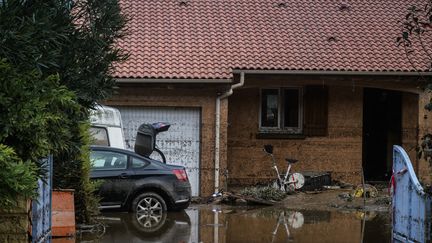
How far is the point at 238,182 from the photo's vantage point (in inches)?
801

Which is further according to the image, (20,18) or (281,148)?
(281,148)

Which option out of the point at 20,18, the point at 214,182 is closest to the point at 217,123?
the point at 214,182

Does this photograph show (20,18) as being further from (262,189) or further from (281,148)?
(281,148)

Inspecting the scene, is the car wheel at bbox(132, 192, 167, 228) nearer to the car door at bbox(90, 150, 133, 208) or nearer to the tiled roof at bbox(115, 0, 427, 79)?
the car door at bbox(90, 150, 133, 208)

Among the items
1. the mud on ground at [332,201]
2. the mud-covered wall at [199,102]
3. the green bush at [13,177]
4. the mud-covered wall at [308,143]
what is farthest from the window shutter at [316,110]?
the green bush at [13,177]

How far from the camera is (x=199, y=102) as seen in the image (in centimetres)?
1919

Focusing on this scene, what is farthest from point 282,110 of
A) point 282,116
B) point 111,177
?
point 111,177

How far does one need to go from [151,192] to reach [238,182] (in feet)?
20.1

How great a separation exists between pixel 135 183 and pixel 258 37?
8131 mm

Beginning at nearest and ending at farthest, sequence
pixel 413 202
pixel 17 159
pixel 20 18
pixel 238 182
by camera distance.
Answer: pixel 17 159, pixel 20 18, pixel 413 202, pixel 238 182

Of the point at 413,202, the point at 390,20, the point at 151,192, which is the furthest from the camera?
the point at 390,20

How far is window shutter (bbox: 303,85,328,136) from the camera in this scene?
20.6 meters

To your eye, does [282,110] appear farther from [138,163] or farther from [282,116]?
[138,163]

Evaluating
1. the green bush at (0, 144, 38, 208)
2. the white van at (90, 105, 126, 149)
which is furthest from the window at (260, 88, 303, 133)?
the green bush at (0, 144, 38, 208)
